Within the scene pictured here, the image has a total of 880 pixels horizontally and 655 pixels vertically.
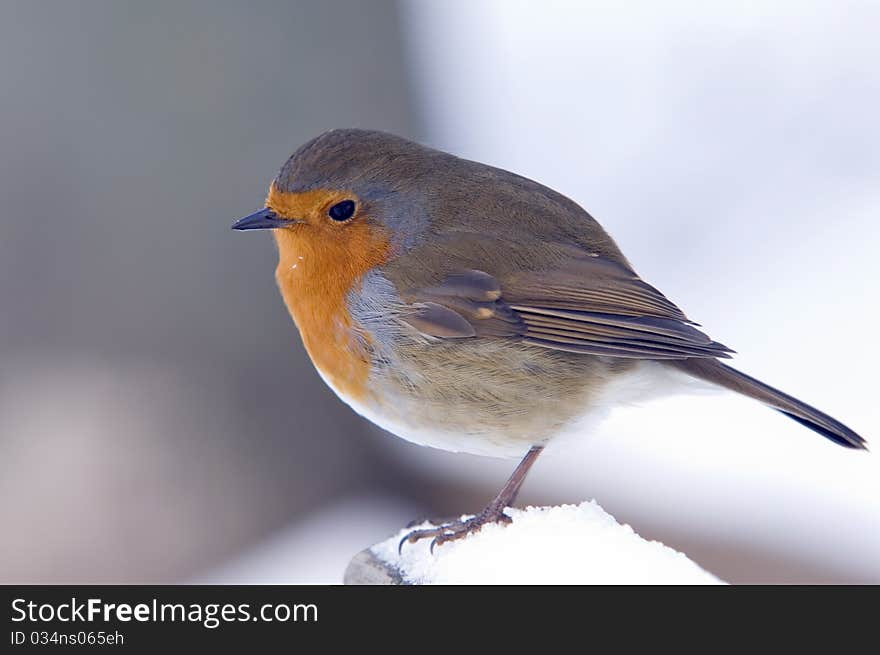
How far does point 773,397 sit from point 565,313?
49 centimetres

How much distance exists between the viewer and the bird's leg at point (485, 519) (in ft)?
7.70

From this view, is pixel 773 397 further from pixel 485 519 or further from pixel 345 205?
pixel 345 205

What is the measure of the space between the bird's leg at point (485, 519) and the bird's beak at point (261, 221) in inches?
28.1

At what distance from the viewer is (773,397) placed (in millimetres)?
2422

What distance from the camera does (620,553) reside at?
1.88 meters

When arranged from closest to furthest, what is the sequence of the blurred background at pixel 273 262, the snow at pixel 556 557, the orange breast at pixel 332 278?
the snow at pixel 556 557
the orange breast at pixel 332 278
the blurred background at pixel 273 262

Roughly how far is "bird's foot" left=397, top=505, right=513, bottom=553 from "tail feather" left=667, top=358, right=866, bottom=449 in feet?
1.79

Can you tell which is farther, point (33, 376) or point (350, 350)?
point (33, 376)

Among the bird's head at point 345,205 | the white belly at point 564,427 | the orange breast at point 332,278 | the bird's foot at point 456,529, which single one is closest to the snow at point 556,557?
the bird's foot at point 456,529

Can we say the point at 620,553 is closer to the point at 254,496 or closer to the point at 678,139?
the point at 254,496

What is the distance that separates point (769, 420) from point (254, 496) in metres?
2.13

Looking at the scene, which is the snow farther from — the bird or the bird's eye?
the bird's eye

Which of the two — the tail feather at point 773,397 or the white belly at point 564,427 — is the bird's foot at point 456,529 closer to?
the white belly at point 564,427

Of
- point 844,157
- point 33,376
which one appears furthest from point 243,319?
point 844,157
